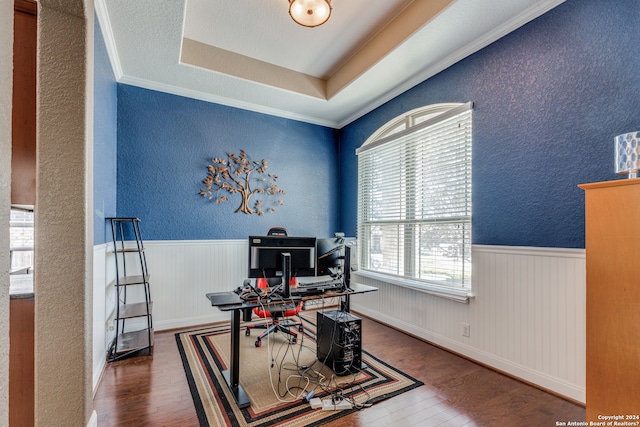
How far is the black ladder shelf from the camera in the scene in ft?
9.37

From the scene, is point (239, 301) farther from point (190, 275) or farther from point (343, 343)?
point (190, 275)

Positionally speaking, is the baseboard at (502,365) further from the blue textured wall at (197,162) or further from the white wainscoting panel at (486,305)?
the blue textured wall at (197,162)

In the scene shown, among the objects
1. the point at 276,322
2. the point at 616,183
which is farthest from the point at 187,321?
the point at 616,183

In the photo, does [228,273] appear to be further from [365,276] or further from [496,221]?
[496,221]

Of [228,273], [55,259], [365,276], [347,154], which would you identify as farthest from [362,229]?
[55,259]

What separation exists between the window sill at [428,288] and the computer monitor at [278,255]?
4.77 ft

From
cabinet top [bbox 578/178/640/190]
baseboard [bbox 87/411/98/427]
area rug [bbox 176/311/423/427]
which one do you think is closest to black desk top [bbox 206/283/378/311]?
area rug [bbox 176/311/423/427]

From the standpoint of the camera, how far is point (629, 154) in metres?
1.60

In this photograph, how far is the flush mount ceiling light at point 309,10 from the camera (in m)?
2.37

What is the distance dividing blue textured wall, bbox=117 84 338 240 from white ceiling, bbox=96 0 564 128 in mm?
252

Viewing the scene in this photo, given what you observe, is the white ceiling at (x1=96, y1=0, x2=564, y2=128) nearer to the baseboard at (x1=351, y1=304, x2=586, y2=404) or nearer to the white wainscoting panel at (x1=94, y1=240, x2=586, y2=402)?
the white wainscoting panel at (x1=94, y1=240, x2=586, y2=402)

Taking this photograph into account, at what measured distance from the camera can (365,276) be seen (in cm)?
419

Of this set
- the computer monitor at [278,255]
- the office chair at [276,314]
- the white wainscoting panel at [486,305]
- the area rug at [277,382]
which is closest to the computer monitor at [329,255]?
the computer monitor at [278,255]

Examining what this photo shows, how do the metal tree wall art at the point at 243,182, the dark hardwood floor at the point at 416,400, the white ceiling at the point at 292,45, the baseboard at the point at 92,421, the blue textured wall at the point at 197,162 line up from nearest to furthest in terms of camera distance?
the baseboard at the point at 92,421 → the dark hardwood floor at the point at 416,400 → the white ceiling at the point at 292,45 → the blue textured wall at the point at 197,162 → the metal tree wall art at the point at 243,182
